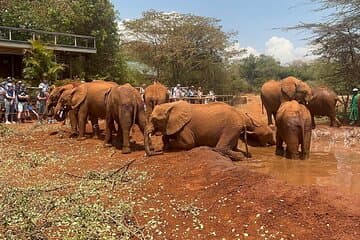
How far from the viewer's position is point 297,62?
74938 millimetres

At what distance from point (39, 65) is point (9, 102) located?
16.8 ft

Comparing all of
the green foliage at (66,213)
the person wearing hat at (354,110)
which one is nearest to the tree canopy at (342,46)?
the person wearing hat at (354,110)

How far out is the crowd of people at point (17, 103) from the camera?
18.2m

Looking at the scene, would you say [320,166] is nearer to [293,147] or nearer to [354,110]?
[293,147]

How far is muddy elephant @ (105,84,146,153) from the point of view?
456 inches

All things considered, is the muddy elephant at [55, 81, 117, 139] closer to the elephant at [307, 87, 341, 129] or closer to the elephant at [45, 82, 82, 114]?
the elephant at [45, 82, 82, 114]

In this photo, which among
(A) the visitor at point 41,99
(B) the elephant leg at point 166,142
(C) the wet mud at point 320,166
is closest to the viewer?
(C) the wet mud at point 320,166

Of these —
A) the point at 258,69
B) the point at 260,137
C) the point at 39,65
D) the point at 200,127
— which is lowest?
the point at 260,137

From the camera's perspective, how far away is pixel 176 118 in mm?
11242

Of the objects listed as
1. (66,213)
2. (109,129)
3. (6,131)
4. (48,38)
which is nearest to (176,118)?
(109,129)

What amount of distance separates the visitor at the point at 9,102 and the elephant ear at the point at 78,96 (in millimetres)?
4962

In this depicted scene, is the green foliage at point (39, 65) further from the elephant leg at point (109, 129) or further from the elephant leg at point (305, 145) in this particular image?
the elephant leg at point (305, 145)

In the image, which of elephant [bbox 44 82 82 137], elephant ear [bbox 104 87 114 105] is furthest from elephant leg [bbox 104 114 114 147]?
elephant [bbox 44 82 82 137]

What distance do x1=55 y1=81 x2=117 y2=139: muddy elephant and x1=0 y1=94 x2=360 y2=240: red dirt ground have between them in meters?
4.56
